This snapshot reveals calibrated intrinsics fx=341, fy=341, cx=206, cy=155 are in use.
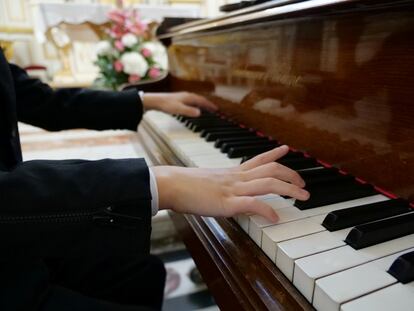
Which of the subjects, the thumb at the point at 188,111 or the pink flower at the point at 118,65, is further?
the pink flower at the point at 118,65

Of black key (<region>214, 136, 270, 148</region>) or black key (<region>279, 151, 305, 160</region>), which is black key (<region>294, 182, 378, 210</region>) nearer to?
black key (<region>279, 151, 305, 160</region>)

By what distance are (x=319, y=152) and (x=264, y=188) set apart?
32 centimetres

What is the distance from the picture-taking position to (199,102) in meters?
1.39

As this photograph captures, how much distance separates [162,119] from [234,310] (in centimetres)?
107

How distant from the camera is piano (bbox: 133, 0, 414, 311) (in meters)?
0.47

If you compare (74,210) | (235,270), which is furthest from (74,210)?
(235,270)

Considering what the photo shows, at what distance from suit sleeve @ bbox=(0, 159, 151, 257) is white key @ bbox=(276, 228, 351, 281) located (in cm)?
22

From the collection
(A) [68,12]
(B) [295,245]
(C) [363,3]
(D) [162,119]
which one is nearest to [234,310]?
(B) [295,245]

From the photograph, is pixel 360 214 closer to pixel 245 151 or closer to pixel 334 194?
pixel 334 194

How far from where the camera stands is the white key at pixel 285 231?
0.53 metres

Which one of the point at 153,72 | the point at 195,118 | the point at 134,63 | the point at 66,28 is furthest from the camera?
the point at 66,28

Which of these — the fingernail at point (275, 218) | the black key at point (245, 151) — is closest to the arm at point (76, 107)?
the black key at point (245, 151)

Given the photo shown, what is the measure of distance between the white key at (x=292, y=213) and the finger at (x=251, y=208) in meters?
0.01

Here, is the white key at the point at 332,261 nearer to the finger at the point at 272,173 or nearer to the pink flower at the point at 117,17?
the finger at the point at 272,173
